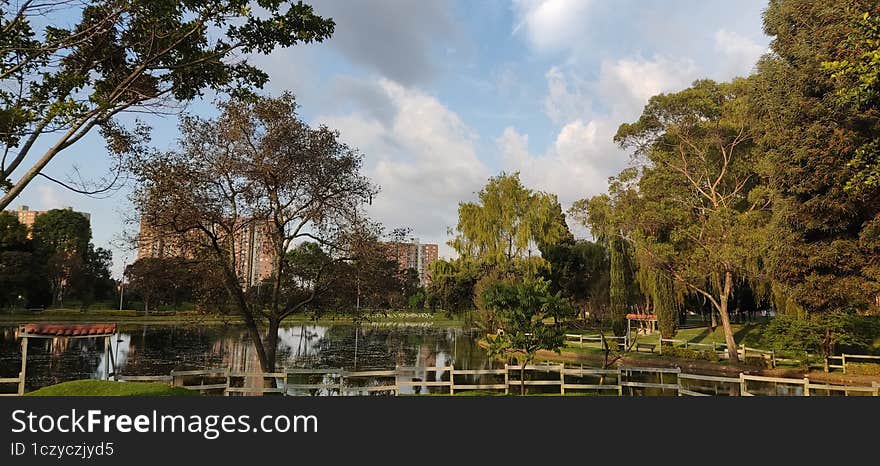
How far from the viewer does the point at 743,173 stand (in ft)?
85.1

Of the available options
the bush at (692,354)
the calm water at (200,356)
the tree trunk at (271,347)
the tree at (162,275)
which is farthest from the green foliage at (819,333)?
the tree at (162,275)

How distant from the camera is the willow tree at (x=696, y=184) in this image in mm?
23844

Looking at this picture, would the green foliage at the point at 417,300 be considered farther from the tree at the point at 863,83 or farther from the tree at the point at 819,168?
the tree at the point at 863,83

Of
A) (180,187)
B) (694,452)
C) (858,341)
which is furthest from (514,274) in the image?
(694,452)

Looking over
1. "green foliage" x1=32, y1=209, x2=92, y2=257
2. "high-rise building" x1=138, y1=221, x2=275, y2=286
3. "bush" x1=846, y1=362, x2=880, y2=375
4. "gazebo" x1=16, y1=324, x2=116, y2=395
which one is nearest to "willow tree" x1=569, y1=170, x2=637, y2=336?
"bush" x1=846, y1=362, x2=880, y2=375

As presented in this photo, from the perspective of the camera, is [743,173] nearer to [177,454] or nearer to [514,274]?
[514,274]

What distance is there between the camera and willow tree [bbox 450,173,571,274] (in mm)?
33125

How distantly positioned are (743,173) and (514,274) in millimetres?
12902

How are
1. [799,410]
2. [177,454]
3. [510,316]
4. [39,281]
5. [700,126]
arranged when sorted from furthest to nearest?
[39,281] → [700,126] → [510,316] → [799,410] → [177,454]

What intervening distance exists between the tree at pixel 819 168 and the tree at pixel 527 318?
6.86 meters

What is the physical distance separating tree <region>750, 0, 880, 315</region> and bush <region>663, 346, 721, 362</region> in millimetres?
8923

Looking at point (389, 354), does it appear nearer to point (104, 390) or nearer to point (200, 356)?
point (200, 356)

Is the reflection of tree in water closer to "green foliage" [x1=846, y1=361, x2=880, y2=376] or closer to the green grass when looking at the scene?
"green foliage" [x1=846, y1=361, x2=880, y2=376]

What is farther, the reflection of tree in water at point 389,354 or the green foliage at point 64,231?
the green foliage at point 64,231
